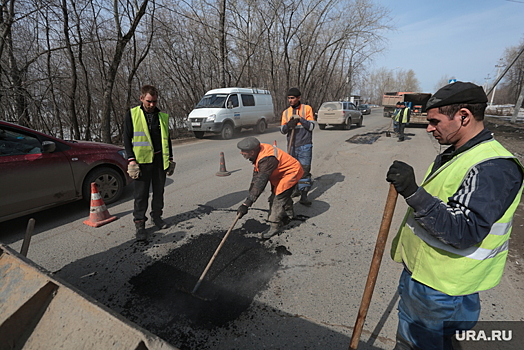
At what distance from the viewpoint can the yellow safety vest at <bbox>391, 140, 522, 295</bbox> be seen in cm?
123

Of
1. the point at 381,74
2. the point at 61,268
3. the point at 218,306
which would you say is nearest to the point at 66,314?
the point at 218,306

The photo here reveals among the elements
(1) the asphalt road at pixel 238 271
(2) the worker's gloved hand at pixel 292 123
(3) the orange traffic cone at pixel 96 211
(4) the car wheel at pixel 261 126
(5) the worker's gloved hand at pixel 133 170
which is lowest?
(1) the asphalt road at pixel 238 271

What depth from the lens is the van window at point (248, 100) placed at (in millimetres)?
13635

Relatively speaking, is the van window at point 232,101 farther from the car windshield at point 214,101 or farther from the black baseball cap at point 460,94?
the black baseball cap at point 460,94

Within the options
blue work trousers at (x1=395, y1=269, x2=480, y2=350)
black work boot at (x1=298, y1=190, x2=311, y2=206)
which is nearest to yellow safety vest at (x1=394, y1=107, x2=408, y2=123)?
black work boot at (x1=298, y1=190, x2=311, y2=206)

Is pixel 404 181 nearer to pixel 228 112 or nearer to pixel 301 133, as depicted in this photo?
pixel 301 133

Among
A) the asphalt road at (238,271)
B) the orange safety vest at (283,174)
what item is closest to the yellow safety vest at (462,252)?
the asphalt road at (238,271)

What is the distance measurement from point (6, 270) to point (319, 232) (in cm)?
323

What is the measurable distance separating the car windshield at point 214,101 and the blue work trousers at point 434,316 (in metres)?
12.0

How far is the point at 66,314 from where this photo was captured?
144 cm

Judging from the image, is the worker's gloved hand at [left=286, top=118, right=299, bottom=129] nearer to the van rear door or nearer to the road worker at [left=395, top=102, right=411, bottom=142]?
the van rear door

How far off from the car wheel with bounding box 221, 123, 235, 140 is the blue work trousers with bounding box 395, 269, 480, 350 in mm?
11555

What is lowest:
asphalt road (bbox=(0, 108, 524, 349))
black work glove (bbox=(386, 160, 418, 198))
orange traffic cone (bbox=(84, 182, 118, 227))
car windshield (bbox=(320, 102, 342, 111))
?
asphalt road (bbox=(0, 108, 524, 349))

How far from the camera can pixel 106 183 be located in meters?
4.67
